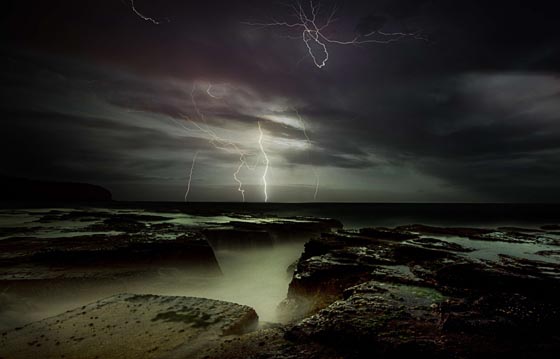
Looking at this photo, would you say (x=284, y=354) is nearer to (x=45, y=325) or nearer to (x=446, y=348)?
(x=446, y=348)

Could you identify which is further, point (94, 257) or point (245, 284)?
point (245, 284)

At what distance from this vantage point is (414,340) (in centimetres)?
532

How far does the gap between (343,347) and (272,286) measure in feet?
33.9

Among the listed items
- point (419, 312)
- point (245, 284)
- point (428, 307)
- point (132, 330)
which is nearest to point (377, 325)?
point (419, 312)

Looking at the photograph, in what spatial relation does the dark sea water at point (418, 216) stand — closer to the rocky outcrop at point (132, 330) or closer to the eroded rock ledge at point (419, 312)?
the eroded rock ledge at point (419, 312)

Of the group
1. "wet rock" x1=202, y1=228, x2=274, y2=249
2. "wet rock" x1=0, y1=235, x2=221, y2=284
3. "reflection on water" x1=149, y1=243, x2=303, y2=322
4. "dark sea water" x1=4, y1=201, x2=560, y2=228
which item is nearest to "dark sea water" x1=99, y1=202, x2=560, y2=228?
"dark sea water" x1=4, y1=201, x2=560, y2=228

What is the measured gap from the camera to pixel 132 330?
23.4 ft

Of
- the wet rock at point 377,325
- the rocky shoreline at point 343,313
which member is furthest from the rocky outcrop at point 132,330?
the wet rock at point 377,325

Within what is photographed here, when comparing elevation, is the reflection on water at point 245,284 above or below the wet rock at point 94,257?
below

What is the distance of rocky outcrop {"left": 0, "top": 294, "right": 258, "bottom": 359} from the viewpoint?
20.3 feet

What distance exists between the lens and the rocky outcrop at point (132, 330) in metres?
6.20

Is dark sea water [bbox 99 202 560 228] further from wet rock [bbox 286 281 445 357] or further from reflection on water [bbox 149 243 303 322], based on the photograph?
wet rock [bbox 286 281 445 357]

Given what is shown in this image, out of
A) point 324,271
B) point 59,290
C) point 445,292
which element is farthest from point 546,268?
point 59,290

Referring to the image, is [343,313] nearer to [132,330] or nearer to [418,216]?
[132,330]
